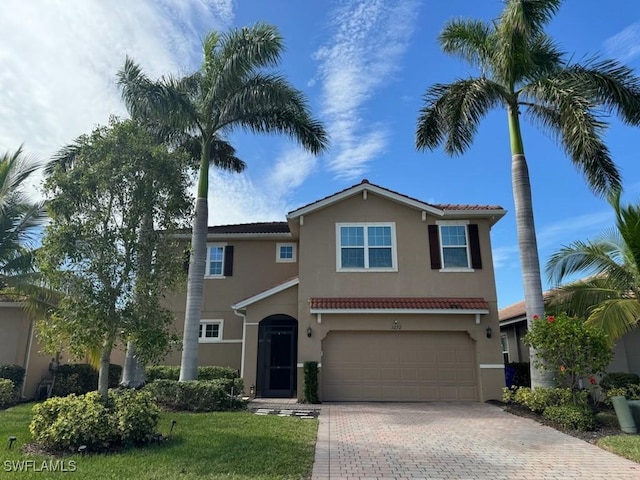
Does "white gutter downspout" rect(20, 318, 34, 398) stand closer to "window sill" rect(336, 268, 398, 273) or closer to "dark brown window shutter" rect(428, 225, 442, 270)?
"window sill" rect(336, 268, 398, 273)

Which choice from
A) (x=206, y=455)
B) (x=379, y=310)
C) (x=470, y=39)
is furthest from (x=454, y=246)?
(x=206, y=455)

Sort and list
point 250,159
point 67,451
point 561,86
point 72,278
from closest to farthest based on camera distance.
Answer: point 67,451, point 72,278, point 561,86, point 250,159

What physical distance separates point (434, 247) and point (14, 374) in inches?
595

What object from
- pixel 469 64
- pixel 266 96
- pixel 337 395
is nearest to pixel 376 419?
pixel 337 395

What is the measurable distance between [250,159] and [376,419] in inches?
495

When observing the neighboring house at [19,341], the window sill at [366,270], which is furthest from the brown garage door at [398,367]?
the neighboring house at [19,341]

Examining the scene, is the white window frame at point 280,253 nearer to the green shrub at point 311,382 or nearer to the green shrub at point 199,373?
the green shrub at point 199,373

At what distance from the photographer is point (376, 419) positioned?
11469mm

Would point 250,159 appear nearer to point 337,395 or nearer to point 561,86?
point 337,395

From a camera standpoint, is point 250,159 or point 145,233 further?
point 250,159

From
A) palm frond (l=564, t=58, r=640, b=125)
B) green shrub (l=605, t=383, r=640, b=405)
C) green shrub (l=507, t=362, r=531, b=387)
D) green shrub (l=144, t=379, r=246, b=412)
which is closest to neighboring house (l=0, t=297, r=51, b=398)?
green shrub (l=144, t=379, r=246, b=412)

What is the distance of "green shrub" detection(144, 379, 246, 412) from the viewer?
11977mm

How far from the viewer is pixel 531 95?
1393 cm

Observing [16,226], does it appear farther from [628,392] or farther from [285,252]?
[628,392]
